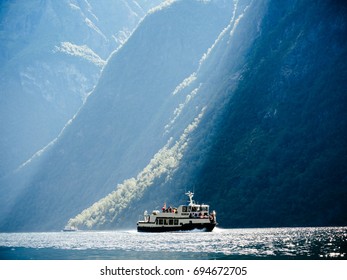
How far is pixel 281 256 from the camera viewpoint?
87.4 meters

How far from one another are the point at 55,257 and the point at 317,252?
140 feet

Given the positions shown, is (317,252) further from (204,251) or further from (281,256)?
(204,251)

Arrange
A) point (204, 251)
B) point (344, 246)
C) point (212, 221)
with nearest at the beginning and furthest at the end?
1. point (344, 246)
2. point (204, 251)
3. point (212, 221)
